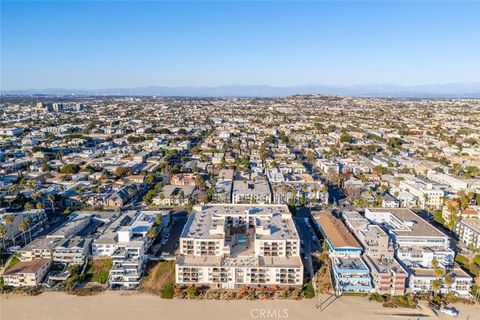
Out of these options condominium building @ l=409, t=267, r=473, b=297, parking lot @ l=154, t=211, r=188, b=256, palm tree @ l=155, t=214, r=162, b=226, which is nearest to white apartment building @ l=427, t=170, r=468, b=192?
condominium building @ l=409, t=267, r=473, b=297

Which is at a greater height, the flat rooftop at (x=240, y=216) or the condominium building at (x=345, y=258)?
the flat rooftop at (x=240, y=216)

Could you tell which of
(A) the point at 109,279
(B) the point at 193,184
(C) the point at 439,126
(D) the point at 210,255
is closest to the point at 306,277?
(D) the point at 210,255

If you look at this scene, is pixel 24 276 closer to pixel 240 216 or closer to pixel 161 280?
pixel 161 280

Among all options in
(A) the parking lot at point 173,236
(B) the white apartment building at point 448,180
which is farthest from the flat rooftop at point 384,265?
(B) the white apartment building at point 448,180

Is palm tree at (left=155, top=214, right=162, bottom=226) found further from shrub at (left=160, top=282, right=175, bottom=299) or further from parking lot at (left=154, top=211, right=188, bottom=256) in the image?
shrub at (left=160, top=282, right=175, bottom=299)

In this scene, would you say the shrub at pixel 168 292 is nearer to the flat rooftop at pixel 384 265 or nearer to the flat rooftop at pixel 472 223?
the flat rooftop at pixel 384 265

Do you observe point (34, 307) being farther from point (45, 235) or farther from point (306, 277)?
point (306, 277)
